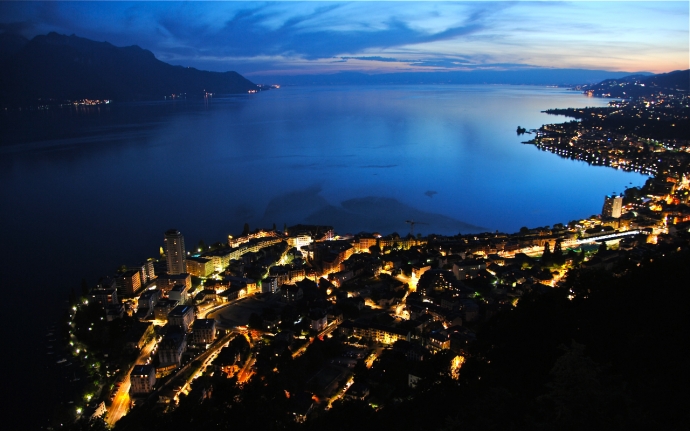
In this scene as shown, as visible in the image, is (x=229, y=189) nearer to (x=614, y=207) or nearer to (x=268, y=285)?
(x=268, y=285)

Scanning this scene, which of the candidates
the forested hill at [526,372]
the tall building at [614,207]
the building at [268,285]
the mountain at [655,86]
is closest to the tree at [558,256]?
the forested hill at [526,372]

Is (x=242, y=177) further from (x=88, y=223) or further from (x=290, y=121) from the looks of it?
(x=290, y=121)

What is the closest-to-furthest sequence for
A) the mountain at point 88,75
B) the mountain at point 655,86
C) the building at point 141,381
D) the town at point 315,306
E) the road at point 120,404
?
the road at point 120,404 → the town at point 315,306 → the building at point 141,381 → the mountain at point 88,75 → the mountain at point 655,86

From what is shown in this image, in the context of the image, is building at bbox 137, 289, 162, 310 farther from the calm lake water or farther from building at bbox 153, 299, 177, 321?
the calm lake water

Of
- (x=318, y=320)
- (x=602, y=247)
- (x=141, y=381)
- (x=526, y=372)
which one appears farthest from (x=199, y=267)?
(x=602, y=247)

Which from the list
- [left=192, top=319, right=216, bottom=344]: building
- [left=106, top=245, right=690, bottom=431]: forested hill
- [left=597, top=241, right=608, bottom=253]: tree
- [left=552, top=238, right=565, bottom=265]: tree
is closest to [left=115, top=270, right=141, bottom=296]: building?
[left=192, top=319, right=216, bottom=344]: building

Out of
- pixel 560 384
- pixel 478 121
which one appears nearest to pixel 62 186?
pixel 560 384

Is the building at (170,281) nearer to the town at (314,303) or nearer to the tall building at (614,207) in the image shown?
the town at (314,303)
